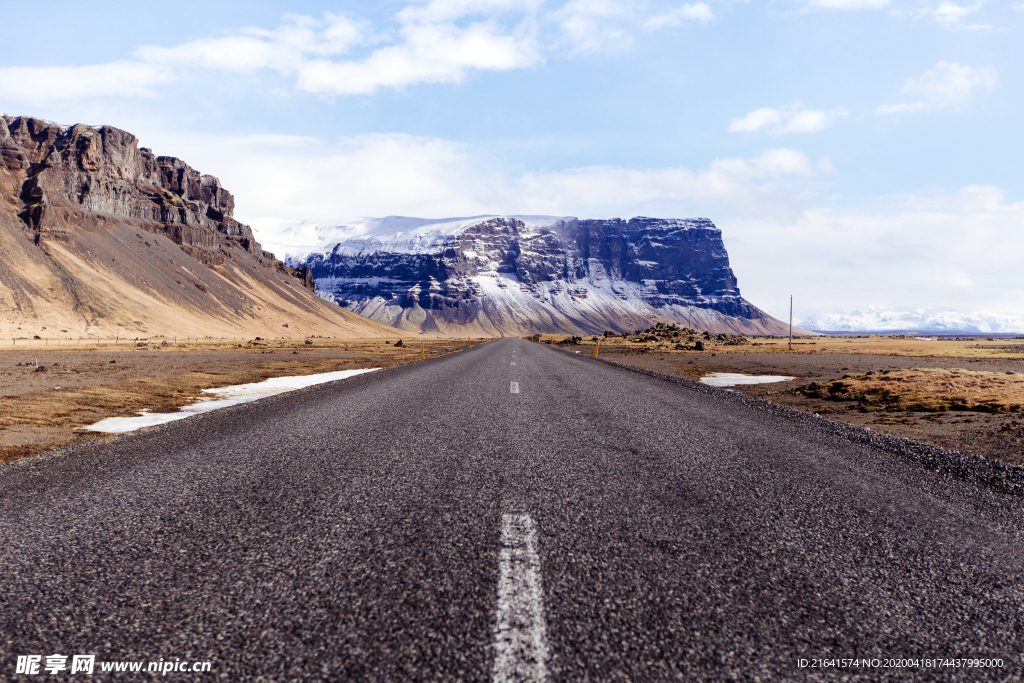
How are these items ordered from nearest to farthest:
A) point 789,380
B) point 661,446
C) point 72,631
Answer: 1. point 72,631
2. point 661,446
3. point 789,380

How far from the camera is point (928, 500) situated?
5.74 metres

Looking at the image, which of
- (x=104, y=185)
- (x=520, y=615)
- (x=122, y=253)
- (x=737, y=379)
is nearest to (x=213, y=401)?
(x=520, y=615)

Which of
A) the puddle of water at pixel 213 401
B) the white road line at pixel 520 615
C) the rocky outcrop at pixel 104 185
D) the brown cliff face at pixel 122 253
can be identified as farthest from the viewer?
the rocky outcrop at pixel 104 185

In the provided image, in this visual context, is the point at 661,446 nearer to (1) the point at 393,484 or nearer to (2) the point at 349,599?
(1) the point at 393,484

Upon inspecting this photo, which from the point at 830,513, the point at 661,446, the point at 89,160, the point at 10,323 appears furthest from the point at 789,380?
the point at 89,160

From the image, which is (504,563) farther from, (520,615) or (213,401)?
(213,401)

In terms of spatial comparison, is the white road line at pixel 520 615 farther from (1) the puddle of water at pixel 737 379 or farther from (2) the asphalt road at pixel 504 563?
(1) the puddle of water at pixel 737 379

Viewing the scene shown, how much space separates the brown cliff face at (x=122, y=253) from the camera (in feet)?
289

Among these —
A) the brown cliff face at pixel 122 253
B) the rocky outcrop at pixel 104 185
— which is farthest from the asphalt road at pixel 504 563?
the rocky outcrop at pixel 104 185

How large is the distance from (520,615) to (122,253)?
14127 cm

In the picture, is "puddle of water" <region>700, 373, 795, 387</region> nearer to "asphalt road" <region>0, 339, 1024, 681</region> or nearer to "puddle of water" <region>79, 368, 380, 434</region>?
"asphalt road" <region>0, 339, 1024, 681</region>

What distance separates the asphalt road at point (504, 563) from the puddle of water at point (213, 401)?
388cm

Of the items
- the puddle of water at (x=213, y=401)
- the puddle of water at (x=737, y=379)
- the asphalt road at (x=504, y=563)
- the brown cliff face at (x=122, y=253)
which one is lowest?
the puddle of water at (x=213, y=401)

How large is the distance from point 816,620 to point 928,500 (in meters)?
3.61
